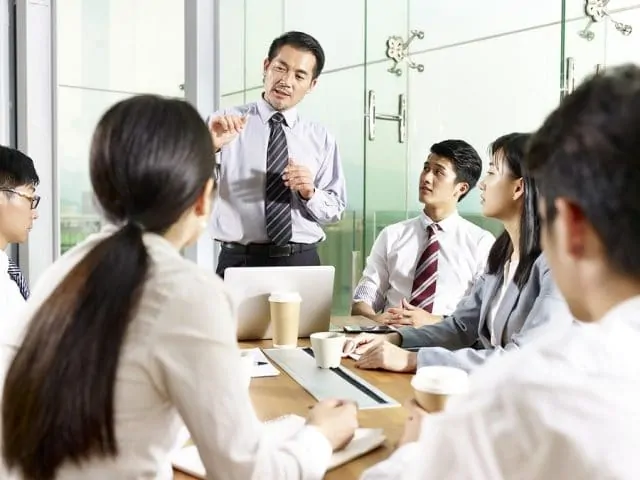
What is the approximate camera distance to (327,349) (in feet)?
4.90

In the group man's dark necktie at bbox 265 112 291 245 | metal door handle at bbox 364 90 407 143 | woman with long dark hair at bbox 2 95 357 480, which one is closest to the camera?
woman with long dark hair at bbox 2 95 357 480

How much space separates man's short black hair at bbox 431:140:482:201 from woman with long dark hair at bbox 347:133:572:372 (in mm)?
827

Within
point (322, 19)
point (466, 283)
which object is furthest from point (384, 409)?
point (322, 19)

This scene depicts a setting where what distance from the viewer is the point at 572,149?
0.61 meters

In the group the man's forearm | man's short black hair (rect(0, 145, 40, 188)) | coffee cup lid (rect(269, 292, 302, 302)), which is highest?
man's short black hair (rect(0, 145, 40, 188))

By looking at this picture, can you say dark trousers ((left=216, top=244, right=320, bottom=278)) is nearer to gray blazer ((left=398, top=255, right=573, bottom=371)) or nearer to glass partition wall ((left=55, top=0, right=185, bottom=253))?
gray blazer ((left=398, top=255, right=573, bottom=371))

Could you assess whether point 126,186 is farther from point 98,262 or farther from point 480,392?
point 480,392

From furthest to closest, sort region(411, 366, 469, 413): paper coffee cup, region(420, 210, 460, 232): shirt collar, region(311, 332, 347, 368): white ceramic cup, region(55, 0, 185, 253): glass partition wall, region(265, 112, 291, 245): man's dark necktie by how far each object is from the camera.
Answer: region(55, 0, 185, 253): glass partition wall → region(420, 210, 460, 232): shirt collar → region(265, 112, 291, 245): man's dark necktie → region(311, 332, 347, 368): white ceramic cup → region(411, 366, 469, 413): paper coffee cup

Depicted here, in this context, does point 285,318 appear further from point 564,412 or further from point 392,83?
point 392,83

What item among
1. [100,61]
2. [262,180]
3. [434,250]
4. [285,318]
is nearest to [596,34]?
[434,250]

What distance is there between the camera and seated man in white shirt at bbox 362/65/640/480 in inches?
21.8

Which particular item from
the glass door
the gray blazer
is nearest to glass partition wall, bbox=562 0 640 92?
the gray blazer

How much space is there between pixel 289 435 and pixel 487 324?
0.92 metres

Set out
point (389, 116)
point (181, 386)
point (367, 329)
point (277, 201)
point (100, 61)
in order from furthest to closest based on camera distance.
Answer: point (100, 61) → point (389, 116) → point (277, 201) → point (367, 329) → point (181, 386)
